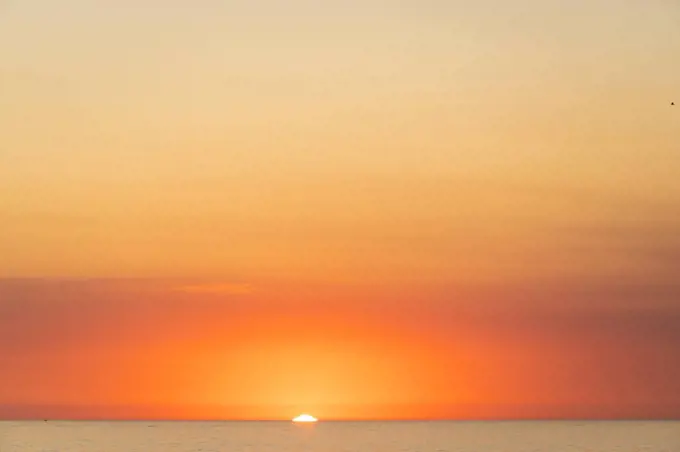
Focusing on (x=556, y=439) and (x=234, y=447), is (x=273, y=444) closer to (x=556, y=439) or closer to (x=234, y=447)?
(x=234, y=447)

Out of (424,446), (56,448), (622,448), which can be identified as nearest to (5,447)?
(56,448)

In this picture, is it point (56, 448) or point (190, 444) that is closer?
point (56, 448)

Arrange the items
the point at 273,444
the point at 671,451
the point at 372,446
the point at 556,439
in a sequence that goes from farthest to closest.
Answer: the point at 556,439
the point at 273,444
the point at 372,446
the point at 671,451

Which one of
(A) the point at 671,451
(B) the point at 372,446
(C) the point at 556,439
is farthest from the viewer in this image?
(C) the point at 556,439

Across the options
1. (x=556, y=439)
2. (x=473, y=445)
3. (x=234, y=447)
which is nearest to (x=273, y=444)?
(x=234, y=447)

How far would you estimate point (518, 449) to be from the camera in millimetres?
152000

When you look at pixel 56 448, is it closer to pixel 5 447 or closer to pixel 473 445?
pixel 5 447

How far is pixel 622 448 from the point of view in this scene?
154625 millimetres

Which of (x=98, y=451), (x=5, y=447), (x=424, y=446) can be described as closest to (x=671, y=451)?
(x=424, y=446)

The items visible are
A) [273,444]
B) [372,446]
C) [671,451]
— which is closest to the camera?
[671,451]

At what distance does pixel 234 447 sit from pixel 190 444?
6917 mm

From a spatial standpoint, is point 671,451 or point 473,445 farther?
point 473,445

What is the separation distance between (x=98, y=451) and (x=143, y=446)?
1476 cm

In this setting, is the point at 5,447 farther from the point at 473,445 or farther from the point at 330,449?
the point at 473,445
